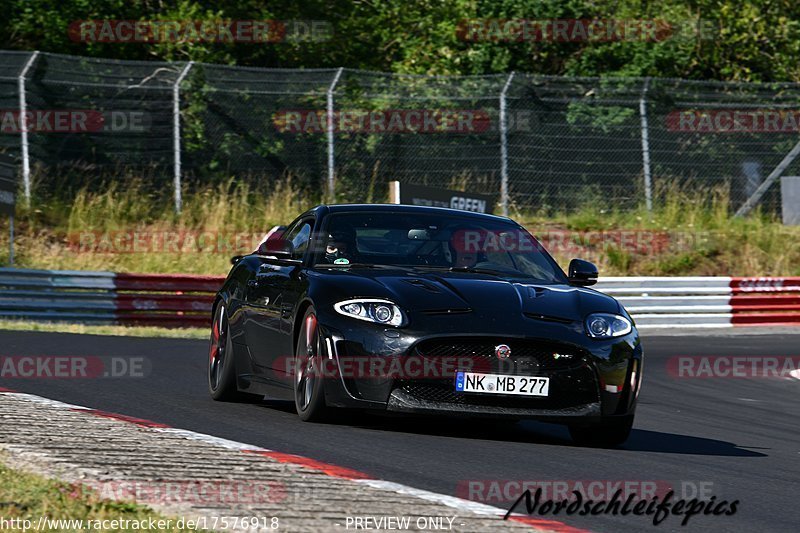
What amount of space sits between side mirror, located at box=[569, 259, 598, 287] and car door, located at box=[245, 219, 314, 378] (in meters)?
1.66

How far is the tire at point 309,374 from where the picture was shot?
301 inches

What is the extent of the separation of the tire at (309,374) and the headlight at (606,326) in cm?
146

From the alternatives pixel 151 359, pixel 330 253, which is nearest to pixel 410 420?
pixel 330 253

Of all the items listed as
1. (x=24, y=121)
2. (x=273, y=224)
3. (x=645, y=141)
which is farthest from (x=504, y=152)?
(x=24, y=121)

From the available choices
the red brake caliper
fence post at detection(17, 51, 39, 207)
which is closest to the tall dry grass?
fence post at detection(17, 51, 39, 207)

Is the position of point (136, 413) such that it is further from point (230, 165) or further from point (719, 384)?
point (230, 165)

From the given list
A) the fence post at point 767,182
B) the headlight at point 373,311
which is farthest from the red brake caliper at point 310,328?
the fence post at point 767,182

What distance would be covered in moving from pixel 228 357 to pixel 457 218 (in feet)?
5.84

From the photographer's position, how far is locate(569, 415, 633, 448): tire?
307 inches

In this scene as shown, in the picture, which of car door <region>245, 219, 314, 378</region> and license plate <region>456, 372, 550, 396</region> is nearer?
license plate <region>456, 372, 550, 396</region>

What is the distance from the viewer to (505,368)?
292 inches

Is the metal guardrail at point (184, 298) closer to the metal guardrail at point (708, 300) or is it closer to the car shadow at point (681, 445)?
the metal guardrail at point (708, 300)

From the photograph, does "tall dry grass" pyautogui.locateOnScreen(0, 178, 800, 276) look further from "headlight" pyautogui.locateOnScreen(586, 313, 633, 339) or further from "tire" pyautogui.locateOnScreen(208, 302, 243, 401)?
"headlight" pyautogui.locateOnScreen(586, 313, 633, 339)

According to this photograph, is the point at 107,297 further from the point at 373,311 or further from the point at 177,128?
the point at 373,311
